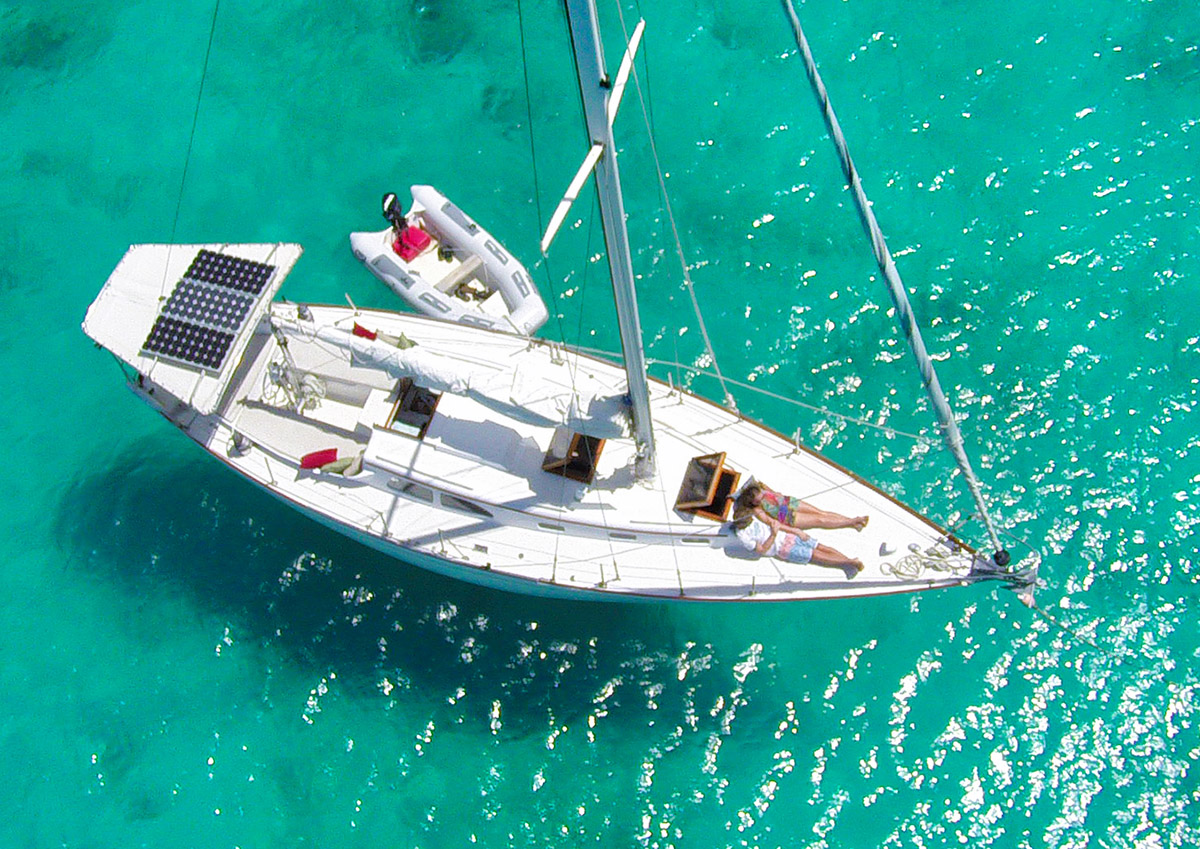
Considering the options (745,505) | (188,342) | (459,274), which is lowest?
(745,505)

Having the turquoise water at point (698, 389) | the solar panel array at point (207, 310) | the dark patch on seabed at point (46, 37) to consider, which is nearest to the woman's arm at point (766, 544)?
the turquoise water at point (698, 389)

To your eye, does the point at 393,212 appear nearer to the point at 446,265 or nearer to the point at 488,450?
the point at 446,265

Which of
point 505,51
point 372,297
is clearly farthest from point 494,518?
point 505,51

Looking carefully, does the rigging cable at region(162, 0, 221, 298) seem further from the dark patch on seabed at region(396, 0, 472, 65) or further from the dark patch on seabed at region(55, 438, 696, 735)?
the dark patch on seabed at region(55, 438, 696, 735)

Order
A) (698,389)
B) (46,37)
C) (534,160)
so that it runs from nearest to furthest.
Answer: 1. (698,389)
2. (534,160)
3. (46,37)

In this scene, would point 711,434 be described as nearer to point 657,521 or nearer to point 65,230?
point 657,521

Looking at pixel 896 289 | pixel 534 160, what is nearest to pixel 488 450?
pixel 896 289

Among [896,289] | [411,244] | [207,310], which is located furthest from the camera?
[411,244]
